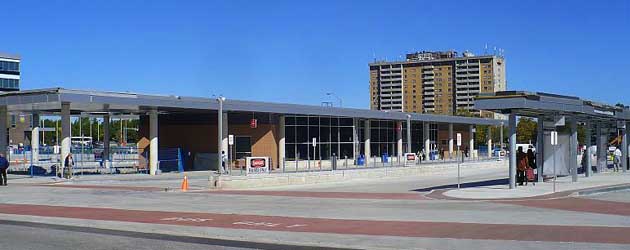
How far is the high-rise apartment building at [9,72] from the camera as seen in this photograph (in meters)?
125

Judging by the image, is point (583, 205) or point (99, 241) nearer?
point (99, 241)

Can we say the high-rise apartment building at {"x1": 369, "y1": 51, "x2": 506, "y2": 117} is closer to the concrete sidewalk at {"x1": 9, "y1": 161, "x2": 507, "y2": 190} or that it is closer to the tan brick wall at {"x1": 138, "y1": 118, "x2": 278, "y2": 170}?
the tan brick wall at {"x1": 138, "y1": 118, "x2": 278, "y2": 170}

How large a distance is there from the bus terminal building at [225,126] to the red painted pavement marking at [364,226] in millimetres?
18017

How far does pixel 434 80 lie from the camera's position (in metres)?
164

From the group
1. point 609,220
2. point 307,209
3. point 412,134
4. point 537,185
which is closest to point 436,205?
point 307,209

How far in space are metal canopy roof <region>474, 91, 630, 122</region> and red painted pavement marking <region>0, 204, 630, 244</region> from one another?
10.1m

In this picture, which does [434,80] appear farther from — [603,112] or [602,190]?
[602,190]

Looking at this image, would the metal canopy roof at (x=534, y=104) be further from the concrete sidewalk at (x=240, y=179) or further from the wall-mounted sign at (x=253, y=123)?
the wall-mounted sign at (x=253, y=123)

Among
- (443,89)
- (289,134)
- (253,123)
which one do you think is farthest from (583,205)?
(443,89)

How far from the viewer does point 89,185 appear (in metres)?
35.3

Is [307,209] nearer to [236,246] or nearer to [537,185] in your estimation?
[236,246]

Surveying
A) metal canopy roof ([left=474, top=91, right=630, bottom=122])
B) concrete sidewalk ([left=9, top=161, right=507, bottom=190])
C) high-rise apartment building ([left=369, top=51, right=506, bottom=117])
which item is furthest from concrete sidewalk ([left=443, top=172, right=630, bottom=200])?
high-rise apartment building ([left=369, top=51, right=506, bottom=117])

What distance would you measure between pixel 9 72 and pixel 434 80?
299 ft

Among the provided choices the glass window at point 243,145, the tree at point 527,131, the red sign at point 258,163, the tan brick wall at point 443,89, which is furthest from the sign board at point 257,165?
the tan brick wall at point 443,89
